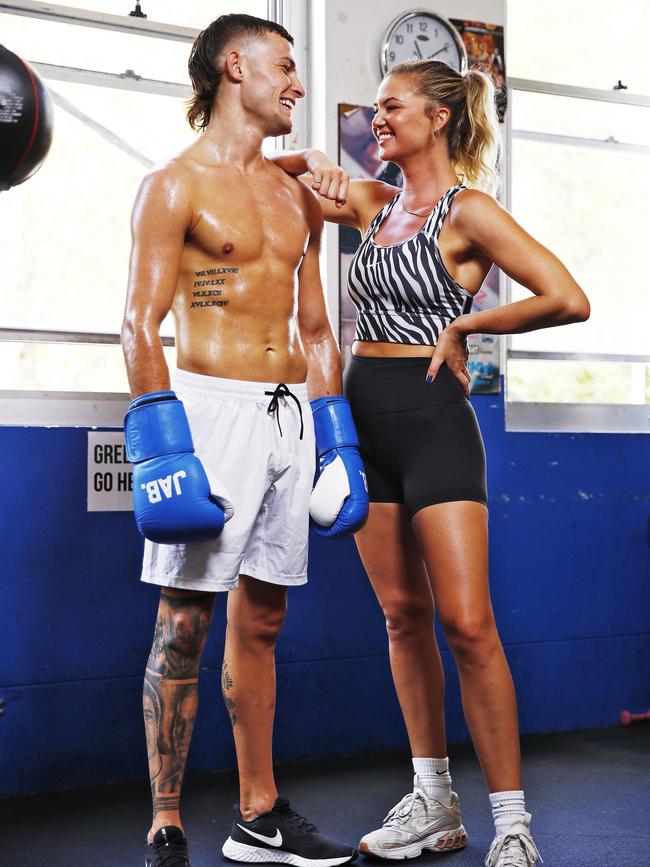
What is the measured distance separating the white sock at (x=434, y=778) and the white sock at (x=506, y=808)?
0.26 metres

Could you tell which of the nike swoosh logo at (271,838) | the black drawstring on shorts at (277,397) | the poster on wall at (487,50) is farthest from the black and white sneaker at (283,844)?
the poster on wall at (487,50)

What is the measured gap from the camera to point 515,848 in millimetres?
2008

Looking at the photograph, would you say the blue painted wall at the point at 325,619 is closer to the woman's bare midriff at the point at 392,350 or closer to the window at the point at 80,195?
the window at the point at 80,195

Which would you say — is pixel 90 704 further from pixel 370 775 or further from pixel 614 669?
pixel 614 669

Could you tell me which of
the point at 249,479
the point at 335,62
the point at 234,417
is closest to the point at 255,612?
the point at 249,479

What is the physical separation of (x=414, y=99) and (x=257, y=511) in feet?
3.40

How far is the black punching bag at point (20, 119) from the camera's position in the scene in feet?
7.16

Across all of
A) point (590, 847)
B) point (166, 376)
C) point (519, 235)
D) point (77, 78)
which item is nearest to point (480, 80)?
point (519, 235)

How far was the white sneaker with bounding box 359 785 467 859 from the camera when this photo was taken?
2.21 meters

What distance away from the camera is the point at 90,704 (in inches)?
108

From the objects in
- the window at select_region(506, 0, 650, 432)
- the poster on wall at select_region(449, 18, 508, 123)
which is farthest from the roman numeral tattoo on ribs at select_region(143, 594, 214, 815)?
the poster on wall at select_region(449, 18, 508, 123)

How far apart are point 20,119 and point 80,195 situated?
2.35ft

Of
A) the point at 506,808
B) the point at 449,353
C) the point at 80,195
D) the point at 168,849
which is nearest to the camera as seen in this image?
the point at 168,849

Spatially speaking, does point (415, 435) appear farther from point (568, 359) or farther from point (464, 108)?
point (568, 359)
